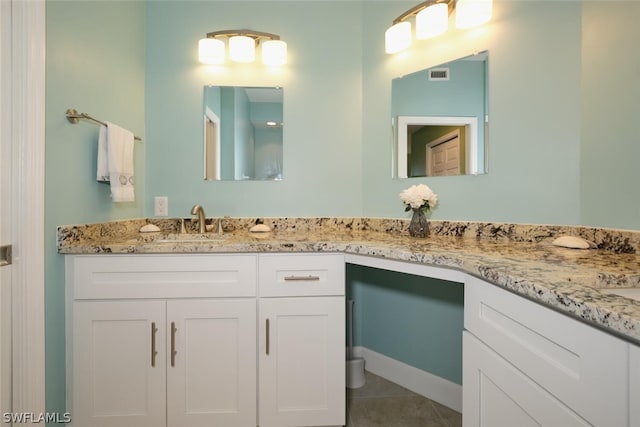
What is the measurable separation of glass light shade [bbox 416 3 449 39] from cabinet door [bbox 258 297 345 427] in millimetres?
1432

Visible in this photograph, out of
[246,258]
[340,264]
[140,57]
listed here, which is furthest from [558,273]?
[140,57]

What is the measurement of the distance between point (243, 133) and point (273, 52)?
0.52 meters

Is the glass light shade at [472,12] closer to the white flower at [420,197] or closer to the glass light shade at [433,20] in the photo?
the glass light shade at [433,20]

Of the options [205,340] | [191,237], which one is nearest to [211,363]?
[205,340]

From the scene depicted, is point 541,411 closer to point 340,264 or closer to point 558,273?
point 558,273

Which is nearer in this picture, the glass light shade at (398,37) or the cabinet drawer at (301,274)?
the cabinet drawer at (301,274)

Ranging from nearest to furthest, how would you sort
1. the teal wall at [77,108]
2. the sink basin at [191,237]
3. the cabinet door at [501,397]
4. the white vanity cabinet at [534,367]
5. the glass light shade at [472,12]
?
the white vanity cabinet at [534,367], the cabinet door at [501,397], the teal wall at [77,108], the glass light shade at [472,12], the sink basin at [191,237]

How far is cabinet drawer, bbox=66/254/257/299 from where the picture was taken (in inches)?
46.6

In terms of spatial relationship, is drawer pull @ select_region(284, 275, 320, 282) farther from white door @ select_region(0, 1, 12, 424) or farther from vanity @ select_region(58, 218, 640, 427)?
white door @ select_region(0, 1, 12, 424)

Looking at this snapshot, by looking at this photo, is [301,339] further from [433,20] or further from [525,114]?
[433,20]

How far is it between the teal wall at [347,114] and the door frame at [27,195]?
0.18 ft

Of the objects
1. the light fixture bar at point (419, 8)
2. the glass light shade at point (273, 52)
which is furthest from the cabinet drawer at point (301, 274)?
the light fixture bar at point (419, 8)

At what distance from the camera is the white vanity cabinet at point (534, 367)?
Answer: 49cm

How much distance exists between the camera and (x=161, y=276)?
1.21 meters
